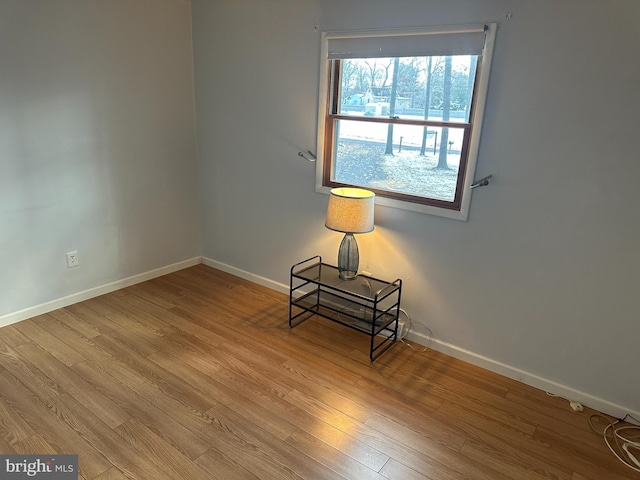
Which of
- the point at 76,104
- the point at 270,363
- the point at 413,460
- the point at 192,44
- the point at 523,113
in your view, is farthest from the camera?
the point at 192,44

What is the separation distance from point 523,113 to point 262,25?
1.93 meters

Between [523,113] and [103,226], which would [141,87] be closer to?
[103,226]

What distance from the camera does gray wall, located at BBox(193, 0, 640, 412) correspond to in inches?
83.4

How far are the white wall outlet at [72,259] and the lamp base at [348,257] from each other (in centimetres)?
195

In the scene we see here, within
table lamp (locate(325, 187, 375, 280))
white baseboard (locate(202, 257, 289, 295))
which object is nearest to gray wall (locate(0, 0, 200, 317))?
white baseboard (locate(202, 257, 289, 295))

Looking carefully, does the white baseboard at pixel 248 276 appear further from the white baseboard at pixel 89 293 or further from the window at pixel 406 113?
the window at pixel 406 113

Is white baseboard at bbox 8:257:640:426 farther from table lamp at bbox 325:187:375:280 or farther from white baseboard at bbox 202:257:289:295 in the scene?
table lamp at bbox 325:187:375:280

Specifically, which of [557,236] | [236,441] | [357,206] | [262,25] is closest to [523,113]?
[557,236]

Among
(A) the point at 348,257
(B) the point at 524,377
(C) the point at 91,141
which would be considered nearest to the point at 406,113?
(A) the point at 348,257

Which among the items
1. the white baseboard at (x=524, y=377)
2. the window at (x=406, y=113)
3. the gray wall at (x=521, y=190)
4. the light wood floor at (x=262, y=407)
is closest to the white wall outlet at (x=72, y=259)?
the light wood floor at (x=262, y=407)

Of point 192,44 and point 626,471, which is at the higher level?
point 192,44

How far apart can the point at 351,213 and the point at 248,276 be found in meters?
1.47

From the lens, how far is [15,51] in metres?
2.68

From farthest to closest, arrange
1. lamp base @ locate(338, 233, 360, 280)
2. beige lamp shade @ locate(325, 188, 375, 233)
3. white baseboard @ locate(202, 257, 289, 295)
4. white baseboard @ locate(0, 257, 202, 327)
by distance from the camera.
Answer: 1. white baseboard @ locate(202, 257, 289, 295)
2. white baseboard @ locate(0, 257, 202, 327)
3. lamp base @ locate(338, 233, 360, 280)
4. beige lamp shade @ locate(325, 188, 375, 233)
